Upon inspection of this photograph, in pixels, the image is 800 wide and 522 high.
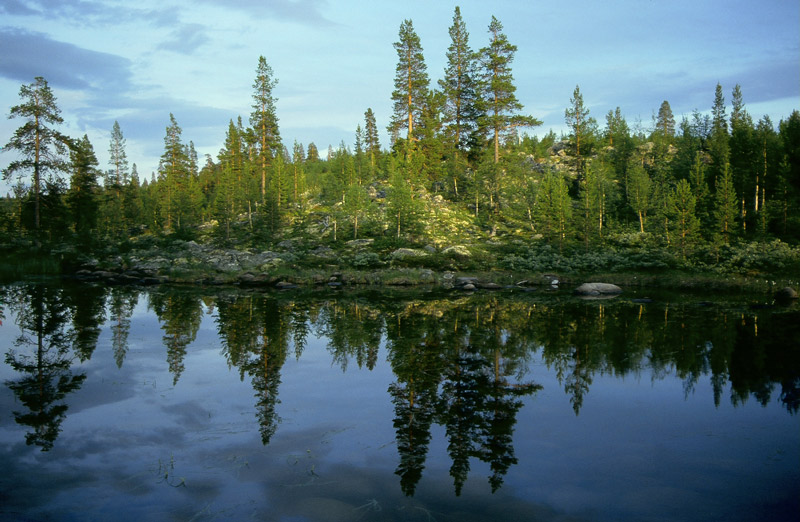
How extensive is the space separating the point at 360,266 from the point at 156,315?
72.9 feet

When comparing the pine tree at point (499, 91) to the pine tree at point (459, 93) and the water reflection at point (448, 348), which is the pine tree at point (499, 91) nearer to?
the pine tree at point (459, 93)

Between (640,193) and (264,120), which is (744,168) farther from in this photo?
(264,120)

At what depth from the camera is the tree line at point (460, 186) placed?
4678 centimetres

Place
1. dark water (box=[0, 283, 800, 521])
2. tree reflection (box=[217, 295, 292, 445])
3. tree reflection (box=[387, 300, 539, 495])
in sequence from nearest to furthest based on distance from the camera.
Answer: dark water (box=[0, 283, 800, 521]) → tree reflection (box=[387, 300, 539, 495]) → tree reflection (box=[217, 295, 292, 445])

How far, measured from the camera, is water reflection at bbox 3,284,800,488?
953 centimetres

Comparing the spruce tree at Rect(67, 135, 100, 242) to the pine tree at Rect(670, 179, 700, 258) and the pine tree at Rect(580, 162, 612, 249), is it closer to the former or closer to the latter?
the pine tree at Rect(580, 162, 612, 249)

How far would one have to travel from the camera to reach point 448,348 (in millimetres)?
15922

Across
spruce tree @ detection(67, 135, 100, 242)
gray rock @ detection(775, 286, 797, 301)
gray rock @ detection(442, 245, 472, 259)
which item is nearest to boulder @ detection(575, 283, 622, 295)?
gray rock @ detection(775, 286, 797, 301)

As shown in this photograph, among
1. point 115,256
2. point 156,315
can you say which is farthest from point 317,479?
point 115,256

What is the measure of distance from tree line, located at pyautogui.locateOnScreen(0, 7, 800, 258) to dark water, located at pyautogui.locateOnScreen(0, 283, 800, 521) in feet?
103

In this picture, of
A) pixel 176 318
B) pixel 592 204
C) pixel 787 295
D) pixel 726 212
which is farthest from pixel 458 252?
pixel 176 318

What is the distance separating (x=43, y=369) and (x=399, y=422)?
11305mm

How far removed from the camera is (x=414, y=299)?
2972 centimetres

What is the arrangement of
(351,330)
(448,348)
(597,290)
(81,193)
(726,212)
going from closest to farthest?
(448,348)
(351,330)
(597,290)
(726,212)
(81,193)
